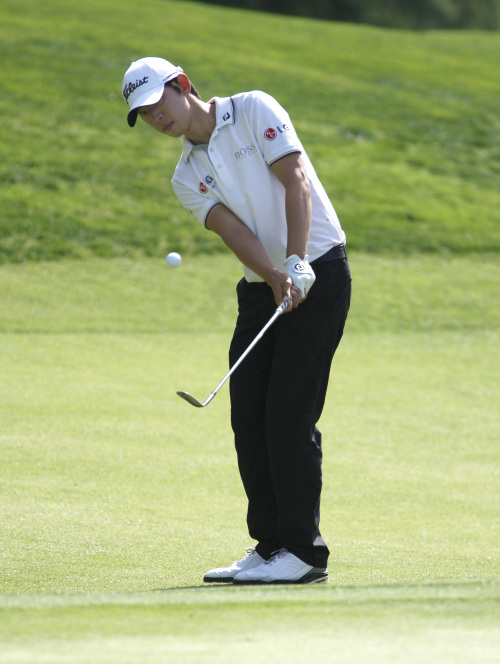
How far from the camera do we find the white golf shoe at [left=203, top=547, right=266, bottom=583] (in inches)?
128

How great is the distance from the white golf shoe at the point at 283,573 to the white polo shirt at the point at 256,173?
971 millimetres

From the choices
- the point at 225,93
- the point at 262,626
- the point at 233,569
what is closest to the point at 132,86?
the point at 233,569

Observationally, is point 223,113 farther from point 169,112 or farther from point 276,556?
point 276,556

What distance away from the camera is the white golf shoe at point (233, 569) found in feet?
10.7

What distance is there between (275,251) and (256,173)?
0.27 metres

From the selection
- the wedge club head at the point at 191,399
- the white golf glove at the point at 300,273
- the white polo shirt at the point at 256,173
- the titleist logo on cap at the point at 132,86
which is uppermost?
the titleist logo on cap at the point at 132,86

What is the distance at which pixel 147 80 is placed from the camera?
3250 mm

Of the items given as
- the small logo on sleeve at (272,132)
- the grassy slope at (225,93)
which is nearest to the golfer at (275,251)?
the small logo on sleeve at (272,132)

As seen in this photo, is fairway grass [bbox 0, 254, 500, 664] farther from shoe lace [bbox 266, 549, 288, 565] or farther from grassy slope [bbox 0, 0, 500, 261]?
grassy slope [bbox 0, 0, 500, 261]

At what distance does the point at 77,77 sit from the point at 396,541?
53.8 feet

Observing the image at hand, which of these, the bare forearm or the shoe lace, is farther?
the shoe lace

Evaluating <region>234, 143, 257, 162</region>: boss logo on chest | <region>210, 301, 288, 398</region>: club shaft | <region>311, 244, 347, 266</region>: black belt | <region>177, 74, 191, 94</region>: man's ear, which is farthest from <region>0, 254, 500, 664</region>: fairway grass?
<region>177, 74, 191, 94</region>: man's ear

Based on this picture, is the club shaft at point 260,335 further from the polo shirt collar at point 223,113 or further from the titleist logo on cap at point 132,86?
the titleist logo on cap at point 132,86

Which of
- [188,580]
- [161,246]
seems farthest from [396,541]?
[161,246]
